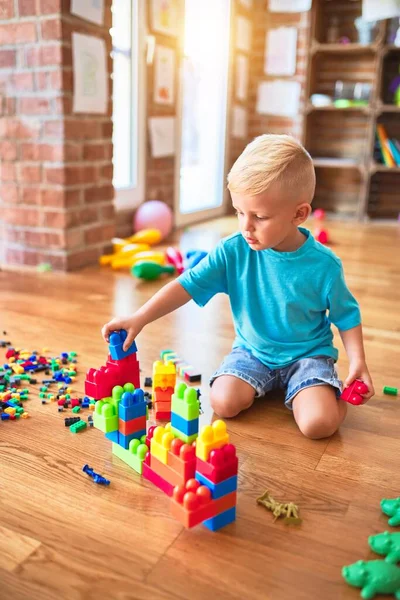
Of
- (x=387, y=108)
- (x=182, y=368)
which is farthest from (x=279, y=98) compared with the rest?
(x=182, y=368)

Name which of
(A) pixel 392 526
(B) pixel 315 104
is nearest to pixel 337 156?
(B) pixel 315 104

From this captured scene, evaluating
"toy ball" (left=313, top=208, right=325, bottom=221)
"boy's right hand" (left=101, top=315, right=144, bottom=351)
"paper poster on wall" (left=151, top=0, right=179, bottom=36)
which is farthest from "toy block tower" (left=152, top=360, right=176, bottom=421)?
"toy ball" (left=313, top=208, right=325, bottom=221)

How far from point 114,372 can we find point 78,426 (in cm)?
17

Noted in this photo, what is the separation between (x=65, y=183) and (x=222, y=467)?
Result: 1.62 metres

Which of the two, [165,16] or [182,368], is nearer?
[182,368]

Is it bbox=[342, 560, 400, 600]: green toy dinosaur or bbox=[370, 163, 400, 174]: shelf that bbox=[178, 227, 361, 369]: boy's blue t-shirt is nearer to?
bbox=[342, 560, 400, 600]: green toy dinosaur

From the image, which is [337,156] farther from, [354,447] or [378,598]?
[378,598]

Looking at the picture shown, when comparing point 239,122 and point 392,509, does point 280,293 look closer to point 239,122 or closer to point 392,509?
point 392,509

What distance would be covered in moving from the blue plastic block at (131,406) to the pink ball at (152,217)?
2.03 meters

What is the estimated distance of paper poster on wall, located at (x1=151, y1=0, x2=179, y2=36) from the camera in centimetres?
286

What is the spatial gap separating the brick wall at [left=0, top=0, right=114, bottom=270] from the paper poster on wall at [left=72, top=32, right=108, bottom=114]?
29 millimetres

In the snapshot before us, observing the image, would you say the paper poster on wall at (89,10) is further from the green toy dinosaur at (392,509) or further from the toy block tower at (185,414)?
the green toy dinosaur at (392,509)

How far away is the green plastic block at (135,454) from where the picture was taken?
3.15 ft

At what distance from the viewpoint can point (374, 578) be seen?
730 millimetres
